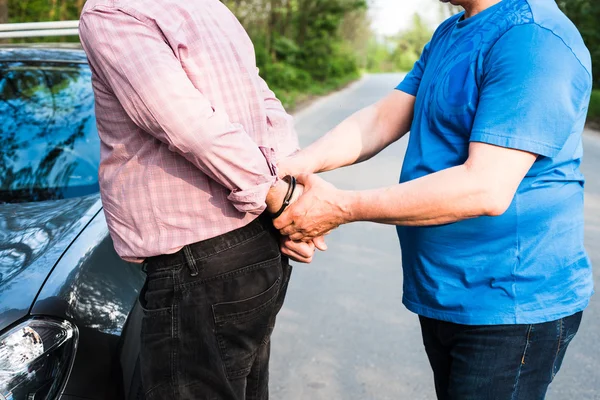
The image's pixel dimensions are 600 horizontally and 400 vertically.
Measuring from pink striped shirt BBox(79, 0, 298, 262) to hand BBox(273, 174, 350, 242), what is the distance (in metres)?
0.13

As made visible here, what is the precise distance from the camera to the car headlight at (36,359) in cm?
174

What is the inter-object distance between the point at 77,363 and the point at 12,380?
0.19m

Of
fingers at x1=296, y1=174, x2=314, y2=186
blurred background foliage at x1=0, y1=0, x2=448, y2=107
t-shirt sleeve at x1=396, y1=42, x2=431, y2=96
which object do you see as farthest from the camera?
blurred background foliage at x1=0, y1=0, x2=448, y2=107

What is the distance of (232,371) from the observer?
5.44 ft

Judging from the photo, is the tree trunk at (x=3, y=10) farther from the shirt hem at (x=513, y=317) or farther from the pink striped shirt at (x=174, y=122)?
the shirt hem at (x=513, y=317)

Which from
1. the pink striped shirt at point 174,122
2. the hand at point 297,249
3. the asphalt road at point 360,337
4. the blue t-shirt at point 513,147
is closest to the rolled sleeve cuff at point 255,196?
the pink striped shirt at point 174,122

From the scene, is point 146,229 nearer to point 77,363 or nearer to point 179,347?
point 179,347

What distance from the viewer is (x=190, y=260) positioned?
1587mm

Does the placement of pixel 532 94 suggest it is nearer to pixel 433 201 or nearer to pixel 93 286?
pixel 433 201

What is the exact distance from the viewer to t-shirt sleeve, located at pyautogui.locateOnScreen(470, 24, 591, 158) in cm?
137

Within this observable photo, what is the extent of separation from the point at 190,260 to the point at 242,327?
0.23 m

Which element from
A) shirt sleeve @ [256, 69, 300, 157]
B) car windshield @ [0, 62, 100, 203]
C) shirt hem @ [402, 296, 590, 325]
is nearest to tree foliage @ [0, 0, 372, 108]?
car windshield @ [0, 62, 100, 203]

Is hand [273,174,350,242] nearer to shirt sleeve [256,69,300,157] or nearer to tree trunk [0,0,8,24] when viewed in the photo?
shirt sleeve [256,69,300,157]

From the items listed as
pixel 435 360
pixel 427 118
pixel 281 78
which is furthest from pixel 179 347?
pixel 281 78
